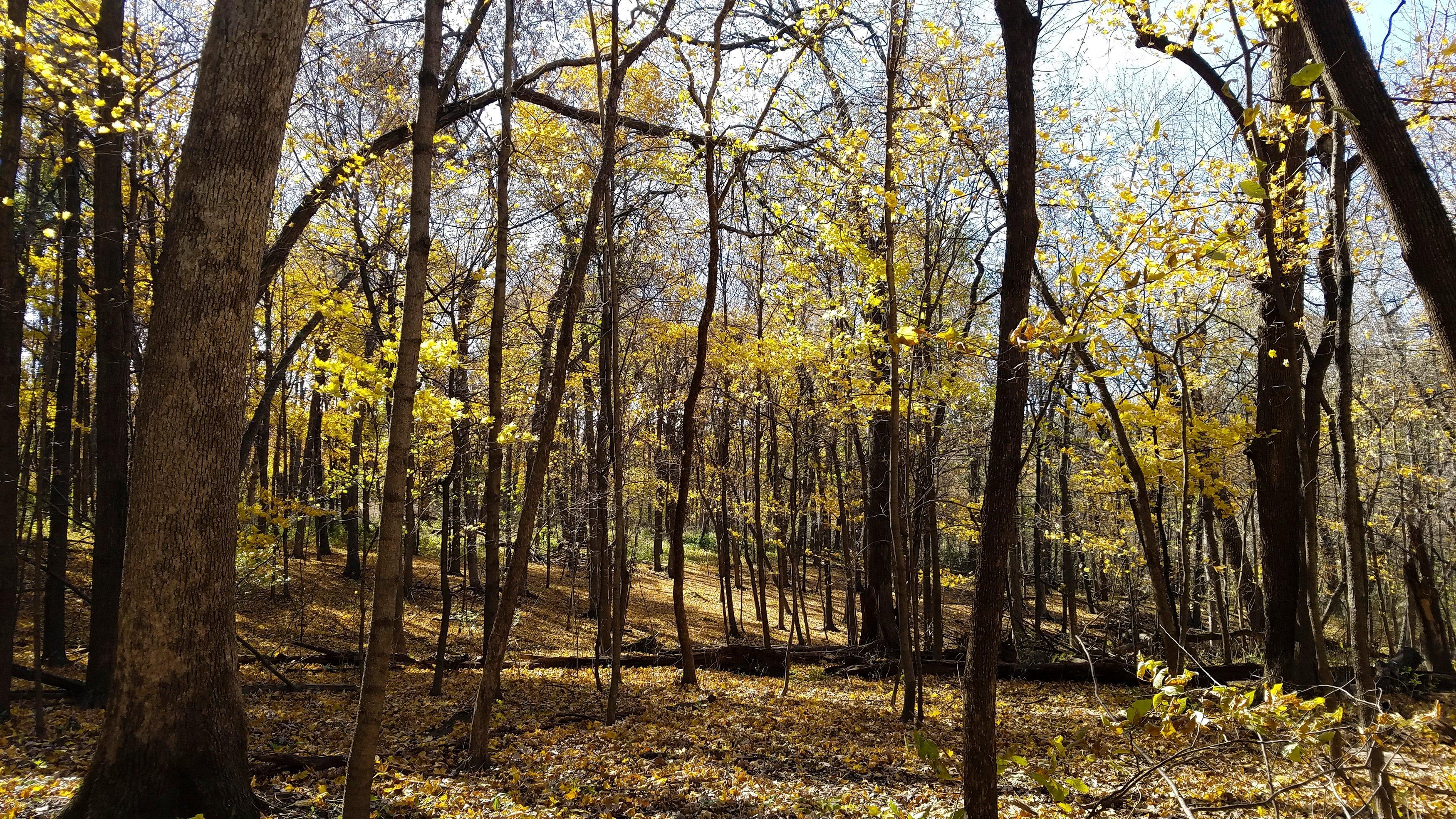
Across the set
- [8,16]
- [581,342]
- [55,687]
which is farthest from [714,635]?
[8,16]

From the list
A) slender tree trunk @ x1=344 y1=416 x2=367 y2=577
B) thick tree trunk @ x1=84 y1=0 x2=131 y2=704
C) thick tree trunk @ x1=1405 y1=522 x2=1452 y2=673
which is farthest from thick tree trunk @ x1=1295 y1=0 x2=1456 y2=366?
slender tree trunk @ x1=344 y1=416 x2=367 y2=577

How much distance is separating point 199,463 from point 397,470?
946mm

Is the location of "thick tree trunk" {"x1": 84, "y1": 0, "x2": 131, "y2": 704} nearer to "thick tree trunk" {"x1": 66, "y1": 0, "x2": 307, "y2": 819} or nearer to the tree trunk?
the tree trunk

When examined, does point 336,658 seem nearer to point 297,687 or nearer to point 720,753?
point 297,687

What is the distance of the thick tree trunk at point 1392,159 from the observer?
2896mm

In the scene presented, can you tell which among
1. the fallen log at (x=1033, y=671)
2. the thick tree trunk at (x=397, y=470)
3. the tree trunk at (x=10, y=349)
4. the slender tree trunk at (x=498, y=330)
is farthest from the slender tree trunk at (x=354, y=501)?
the fallen log at (x=1033, y=671)

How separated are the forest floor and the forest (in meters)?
0.07

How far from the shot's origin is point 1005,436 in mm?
4047

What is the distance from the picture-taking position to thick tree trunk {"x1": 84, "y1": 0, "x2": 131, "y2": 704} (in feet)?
20.9

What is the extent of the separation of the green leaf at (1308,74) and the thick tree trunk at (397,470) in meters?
3.82

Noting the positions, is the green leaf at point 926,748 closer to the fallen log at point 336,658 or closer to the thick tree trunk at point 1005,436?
the thick tree trunk at point 1005,436

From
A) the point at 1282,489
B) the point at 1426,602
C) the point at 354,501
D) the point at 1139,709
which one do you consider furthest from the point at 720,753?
the point at 354,501

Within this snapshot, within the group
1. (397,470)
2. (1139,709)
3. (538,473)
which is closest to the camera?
(1139,709)

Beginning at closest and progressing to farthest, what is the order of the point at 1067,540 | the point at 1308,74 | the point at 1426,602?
the point at 1308,74, the point at 1426,602, the point at 1067,540
